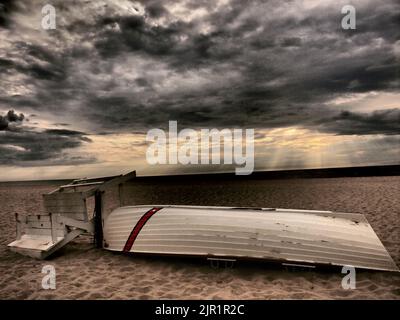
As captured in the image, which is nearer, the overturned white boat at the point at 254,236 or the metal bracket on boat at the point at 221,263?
the overturned white boat at the point at 254,236

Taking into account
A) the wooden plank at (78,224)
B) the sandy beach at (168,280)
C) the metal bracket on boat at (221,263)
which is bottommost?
the sandy beach at (168,280)

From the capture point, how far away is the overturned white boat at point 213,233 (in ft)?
17.8

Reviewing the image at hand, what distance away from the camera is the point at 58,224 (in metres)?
7.15

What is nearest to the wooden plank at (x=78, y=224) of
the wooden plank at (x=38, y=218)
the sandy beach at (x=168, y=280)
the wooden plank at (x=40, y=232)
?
the wooden plank at (x=40, y=232)

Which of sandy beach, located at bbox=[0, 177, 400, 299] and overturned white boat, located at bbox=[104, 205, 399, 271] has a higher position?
overturned white boat, located at bbox=[104, 205, 399, 271]

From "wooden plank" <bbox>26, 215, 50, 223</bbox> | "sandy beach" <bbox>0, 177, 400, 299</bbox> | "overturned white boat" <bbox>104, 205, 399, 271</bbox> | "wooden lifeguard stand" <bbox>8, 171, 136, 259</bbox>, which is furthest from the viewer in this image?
"wooden plank" <bbox>26, 215, 50, 223</bbox>

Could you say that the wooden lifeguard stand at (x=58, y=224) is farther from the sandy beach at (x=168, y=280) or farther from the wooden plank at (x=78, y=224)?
the sandy beach at (x=168, y=280)

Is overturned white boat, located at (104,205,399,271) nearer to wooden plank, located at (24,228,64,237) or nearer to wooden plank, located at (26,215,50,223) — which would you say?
wooden plank, located at (24,228,64,237)

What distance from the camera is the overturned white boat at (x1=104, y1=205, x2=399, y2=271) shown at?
541cm

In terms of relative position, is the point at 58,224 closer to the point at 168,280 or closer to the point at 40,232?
the point at 40,232

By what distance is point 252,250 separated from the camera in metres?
5.54

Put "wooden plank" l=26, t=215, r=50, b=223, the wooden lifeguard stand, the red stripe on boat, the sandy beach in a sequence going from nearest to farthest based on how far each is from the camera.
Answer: the sandy beach < the red stripe on boat < the wooden lifeguard stand < "wooden plank" l=26, t=215, r=50, b=223

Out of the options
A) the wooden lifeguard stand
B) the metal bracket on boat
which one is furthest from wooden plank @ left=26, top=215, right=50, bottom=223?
the metal bracket on boat

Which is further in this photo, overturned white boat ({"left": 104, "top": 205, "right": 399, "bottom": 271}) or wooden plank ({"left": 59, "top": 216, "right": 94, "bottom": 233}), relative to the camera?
wooden plank ({"left": 59, "top": 216, "right": 94, "bottom": 233})
